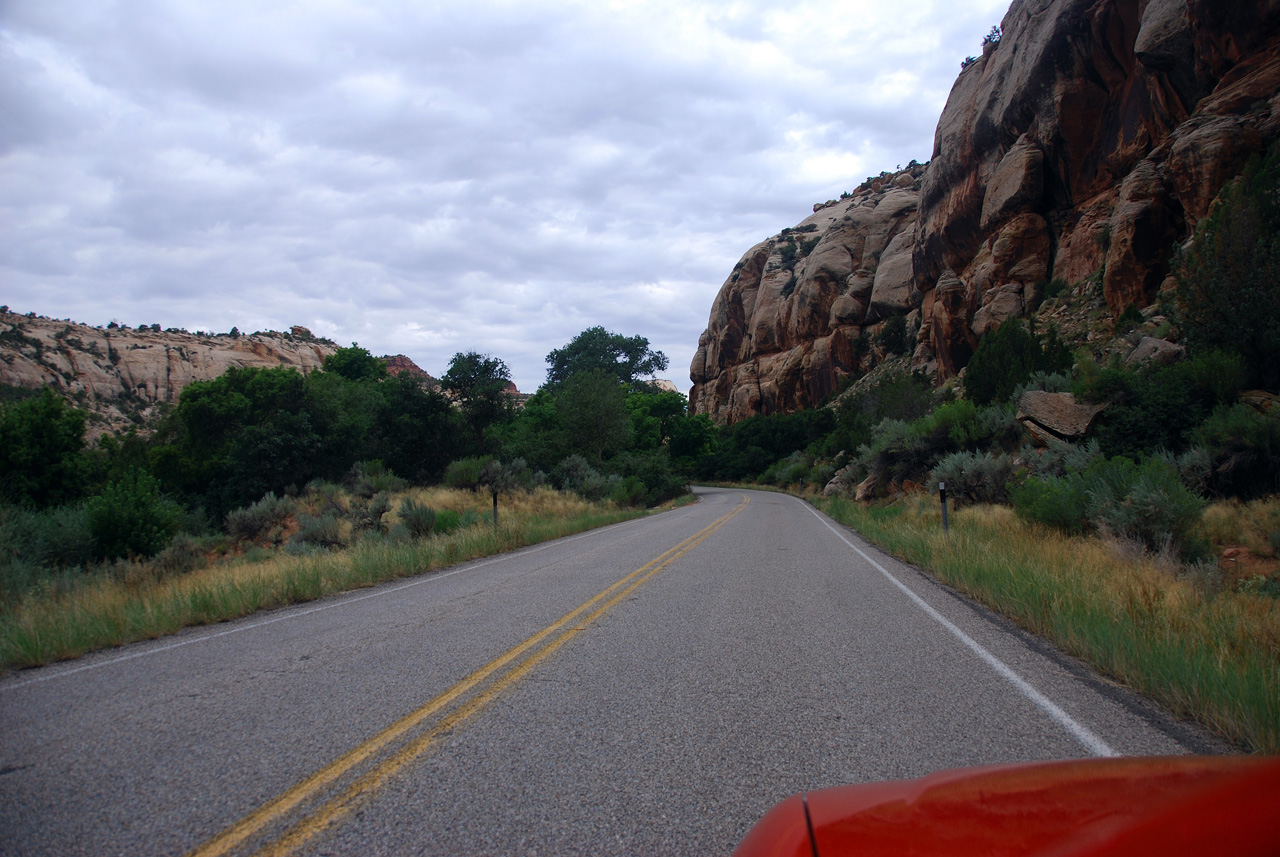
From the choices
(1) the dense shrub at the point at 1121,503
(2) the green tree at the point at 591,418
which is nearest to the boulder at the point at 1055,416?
(1) the dense shrub at the point at 1121,503

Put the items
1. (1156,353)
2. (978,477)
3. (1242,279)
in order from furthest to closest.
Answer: (1156,353)
(978,477)
(1242,279)

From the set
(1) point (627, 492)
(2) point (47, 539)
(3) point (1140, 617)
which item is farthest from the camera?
(1) point (627, 492)

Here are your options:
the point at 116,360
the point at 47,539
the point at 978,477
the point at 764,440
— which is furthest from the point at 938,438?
the point at 116,360

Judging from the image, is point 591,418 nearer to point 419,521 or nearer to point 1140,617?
point 419,521

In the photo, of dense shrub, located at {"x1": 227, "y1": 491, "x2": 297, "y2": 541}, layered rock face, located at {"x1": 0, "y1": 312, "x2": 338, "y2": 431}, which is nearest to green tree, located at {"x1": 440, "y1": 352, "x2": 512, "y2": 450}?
dense shrub, located at {"x1": 227, "y1": 491, "x2": 297, "y2": 541}

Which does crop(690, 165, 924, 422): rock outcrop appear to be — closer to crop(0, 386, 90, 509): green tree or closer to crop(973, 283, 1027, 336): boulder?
crop(973, 283, 1027, 336): boulder

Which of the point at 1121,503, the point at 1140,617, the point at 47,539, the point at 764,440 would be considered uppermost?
the point at 764,440

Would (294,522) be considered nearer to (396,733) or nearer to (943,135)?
(396,733)

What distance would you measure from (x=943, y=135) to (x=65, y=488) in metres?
53.3

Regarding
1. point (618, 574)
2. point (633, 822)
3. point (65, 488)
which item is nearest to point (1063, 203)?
point (618, 574)

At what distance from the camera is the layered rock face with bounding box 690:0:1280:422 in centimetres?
2348

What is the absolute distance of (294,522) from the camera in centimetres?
2409

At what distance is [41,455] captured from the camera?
21.9m

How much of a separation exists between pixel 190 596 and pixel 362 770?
20.7 feet
